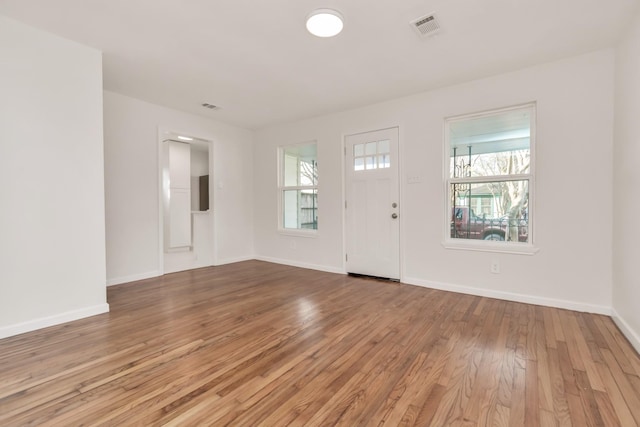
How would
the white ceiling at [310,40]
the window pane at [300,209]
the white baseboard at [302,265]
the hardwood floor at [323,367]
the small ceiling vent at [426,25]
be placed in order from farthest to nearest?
the window pane at [300,209], the white baseboard at [302,265], the small ceiling vent at [426,25], the white ceiling at [310,40], the hardwood floor at [323,367]

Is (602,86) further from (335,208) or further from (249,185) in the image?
(249,185)

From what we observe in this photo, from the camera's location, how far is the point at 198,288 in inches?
144

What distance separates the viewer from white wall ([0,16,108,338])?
7.66ft

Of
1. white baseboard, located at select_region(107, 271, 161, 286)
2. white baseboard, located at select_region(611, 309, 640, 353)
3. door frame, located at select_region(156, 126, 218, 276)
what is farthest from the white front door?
white baseboard, located at select_region(107, 271, 161, 286)

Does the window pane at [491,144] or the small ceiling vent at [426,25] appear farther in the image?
the window pane at [491,144]

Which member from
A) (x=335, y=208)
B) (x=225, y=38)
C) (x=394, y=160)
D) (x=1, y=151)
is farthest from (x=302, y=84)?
(x=1, y=151)

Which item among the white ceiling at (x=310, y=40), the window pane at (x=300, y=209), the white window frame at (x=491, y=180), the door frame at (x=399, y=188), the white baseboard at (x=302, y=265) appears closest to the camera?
the white ceiling at (x=310, y=40)

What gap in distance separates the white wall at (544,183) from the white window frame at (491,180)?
62mm

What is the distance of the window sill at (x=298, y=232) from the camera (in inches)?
191

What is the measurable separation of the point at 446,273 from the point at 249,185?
379cm

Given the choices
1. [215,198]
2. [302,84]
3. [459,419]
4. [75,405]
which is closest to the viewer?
[459,419]

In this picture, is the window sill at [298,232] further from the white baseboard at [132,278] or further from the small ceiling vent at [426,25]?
the small ceiling vent at [426,25]

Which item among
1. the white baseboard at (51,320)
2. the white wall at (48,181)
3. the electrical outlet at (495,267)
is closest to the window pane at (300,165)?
the electrical outlet at (495,267)

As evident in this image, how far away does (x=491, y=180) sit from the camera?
333cm
